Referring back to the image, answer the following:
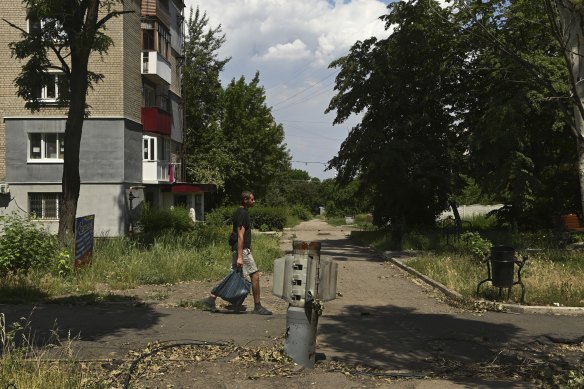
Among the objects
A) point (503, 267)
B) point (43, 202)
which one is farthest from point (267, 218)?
point (503, 267)

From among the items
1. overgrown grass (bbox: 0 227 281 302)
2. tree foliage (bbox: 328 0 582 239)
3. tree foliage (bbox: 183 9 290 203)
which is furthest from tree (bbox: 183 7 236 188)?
overgrown grass (bbox: 0 227 281 302)

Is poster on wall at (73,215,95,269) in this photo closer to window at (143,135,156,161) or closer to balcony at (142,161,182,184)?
balcony at (142,161,182,184)

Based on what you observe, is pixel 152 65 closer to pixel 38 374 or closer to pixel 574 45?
pixel 574 45

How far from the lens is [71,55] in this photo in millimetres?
16906

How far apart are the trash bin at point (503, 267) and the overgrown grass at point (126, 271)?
5.61 meters

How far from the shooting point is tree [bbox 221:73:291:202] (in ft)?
150

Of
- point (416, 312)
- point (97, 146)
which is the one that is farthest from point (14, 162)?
point (416, 312)

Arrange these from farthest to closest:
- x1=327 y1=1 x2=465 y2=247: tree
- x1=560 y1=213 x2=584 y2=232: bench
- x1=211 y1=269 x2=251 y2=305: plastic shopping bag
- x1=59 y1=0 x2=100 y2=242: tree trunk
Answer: x1=327 y1=1 x2=465 y2=247: tree < x1=560 y1=213 x2=584 y2=232: bench < x1=59 y1=0 x2=100 y2=242: tree trunk < x1=211 y1=269 x2=251 y2=305: plastic shopping bag

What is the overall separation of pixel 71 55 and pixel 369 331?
13.2 meters

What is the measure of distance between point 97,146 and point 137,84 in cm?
427

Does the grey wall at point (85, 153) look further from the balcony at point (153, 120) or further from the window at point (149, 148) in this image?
the window at point (149, 148)

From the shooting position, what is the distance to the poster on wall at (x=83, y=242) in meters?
11.3

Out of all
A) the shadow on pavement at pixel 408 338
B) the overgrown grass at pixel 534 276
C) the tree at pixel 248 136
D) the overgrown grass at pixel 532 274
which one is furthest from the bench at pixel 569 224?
the tree at pixel 248 136

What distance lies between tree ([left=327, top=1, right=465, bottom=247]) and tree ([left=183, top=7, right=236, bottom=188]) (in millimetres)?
20769
